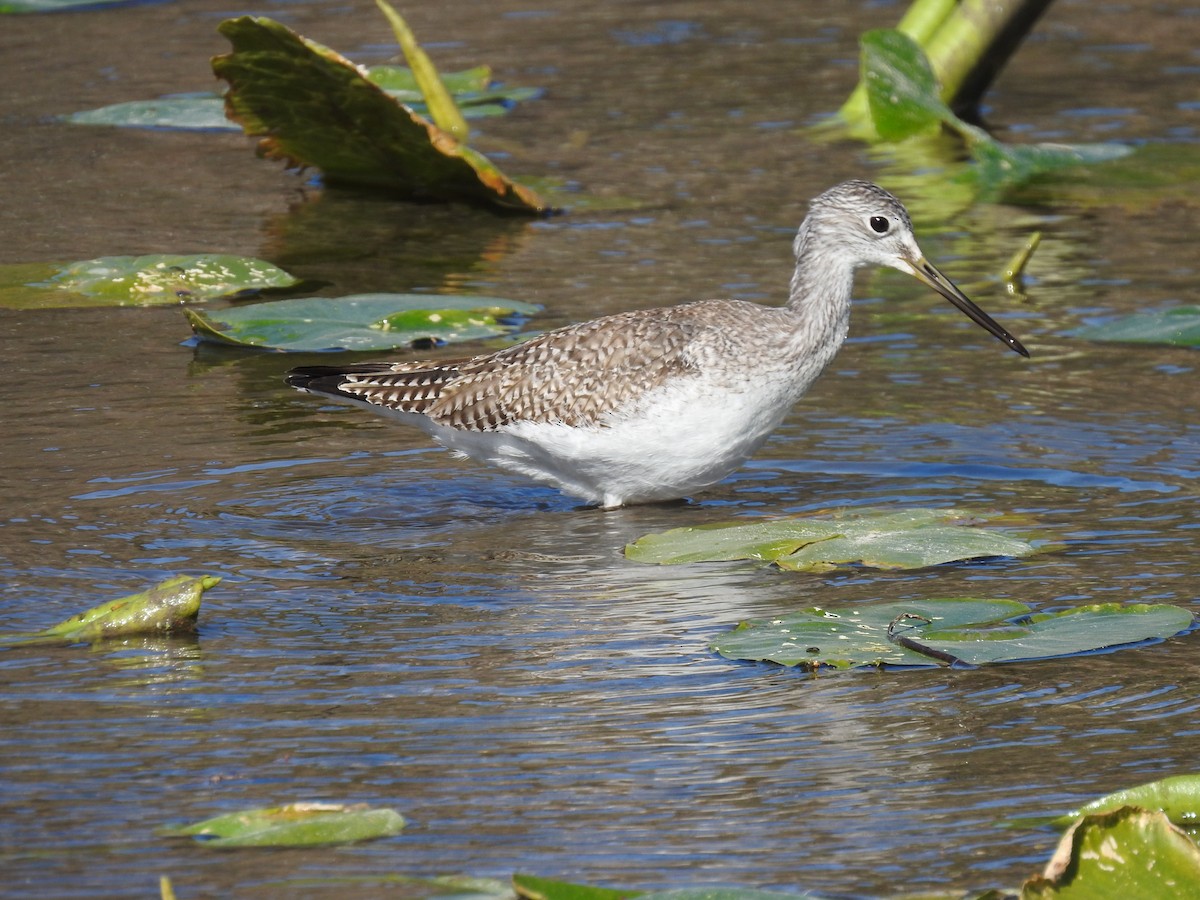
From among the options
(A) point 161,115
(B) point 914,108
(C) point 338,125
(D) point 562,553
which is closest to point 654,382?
(D) point 562,553

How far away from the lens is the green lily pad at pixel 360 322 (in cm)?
985

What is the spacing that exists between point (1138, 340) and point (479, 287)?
3.94m

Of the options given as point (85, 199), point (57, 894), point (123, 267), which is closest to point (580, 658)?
point (57, 894)

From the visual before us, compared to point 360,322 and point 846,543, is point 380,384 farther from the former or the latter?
point 846,543

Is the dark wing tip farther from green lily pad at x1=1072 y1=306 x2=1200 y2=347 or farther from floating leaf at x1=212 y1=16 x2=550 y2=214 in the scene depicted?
green lily pad at x1=1072 y1=306 x2=1200 y2=347

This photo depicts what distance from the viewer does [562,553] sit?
307 inches

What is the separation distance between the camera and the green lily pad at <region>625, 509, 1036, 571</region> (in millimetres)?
7027

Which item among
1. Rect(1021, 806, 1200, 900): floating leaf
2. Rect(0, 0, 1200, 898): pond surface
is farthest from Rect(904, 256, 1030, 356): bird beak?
Rect(1021, 806, 1200, 900): floating leaf

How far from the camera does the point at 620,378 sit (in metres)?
8.28

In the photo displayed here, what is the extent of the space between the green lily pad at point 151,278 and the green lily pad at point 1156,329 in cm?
467

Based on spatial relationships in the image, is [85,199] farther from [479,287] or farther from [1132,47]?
[1132,47]

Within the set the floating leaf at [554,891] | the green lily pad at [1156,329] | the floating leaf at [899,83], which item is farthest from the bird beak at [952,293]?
the floating leaf at [554,891]

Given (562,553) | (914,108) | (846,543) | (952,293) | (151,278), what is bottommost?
(562,553)

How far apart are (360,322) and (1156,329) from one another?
13.9 feet
